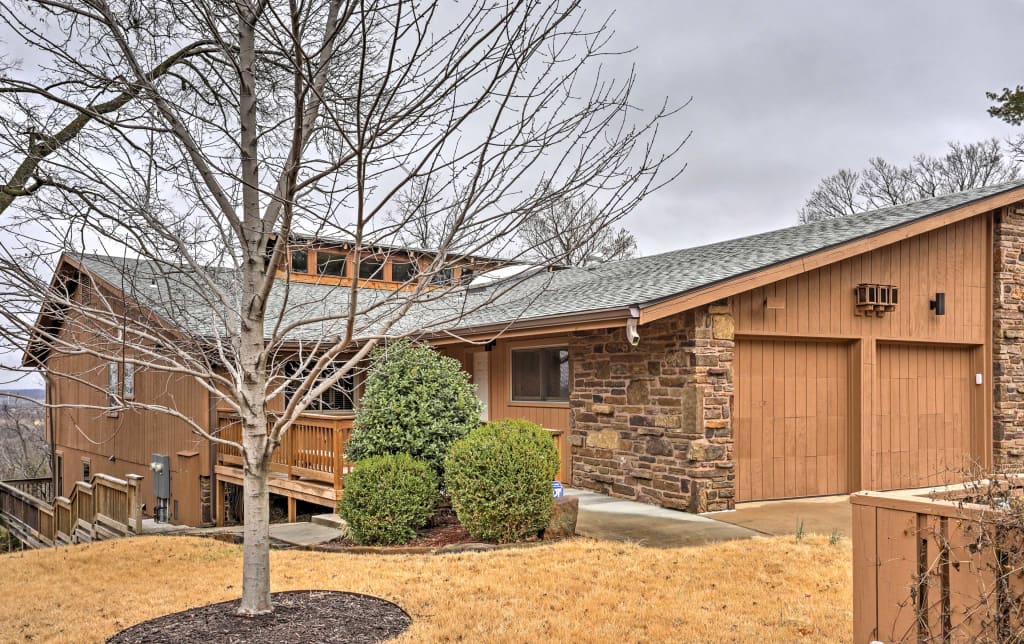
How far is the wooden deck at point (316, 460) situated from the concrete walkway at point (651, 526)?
3.40 ft

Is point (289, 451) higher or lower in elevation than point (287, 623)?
higher

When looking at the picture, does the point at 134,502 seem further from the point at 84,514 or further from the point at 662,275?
the point at 662,275

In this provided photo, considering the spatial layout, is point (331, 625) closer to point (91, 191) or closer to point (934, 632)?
point (91, 191)

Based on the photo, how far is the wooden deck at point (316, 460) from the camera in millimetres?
9953

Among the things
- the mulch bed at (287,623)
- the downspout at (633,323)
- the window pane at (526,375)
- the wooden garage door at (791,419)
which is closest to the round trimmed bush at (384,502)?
the mulch bed at (287,623)

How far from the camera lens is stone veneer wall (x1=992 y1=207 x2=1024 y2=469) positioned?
1120 centimetres

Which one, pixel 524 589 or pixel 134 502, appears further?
pixel 134 502

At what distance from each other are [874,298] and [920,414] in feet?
6.29

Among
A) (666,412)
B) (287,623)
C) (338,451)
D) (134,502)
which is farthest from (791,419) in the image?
(134,502)

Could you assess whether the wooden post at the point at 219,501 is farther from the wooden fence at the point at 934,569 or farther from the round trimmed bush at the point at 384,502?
the wooden fence at the point at 934,569

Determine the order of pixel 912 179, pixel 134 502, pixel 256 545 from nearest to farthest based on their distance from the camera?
pixel 256 545, pixel 134 502, pixel 912 179

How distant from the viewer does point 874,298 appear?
33.5 feet

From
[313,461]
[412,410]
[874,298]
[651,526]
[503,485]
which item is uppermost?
[874,298]

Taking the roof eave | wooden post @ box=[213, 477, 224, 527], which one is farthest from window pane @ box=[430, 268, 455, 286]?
wooden post @ box=[213, 477, 224, 527]
